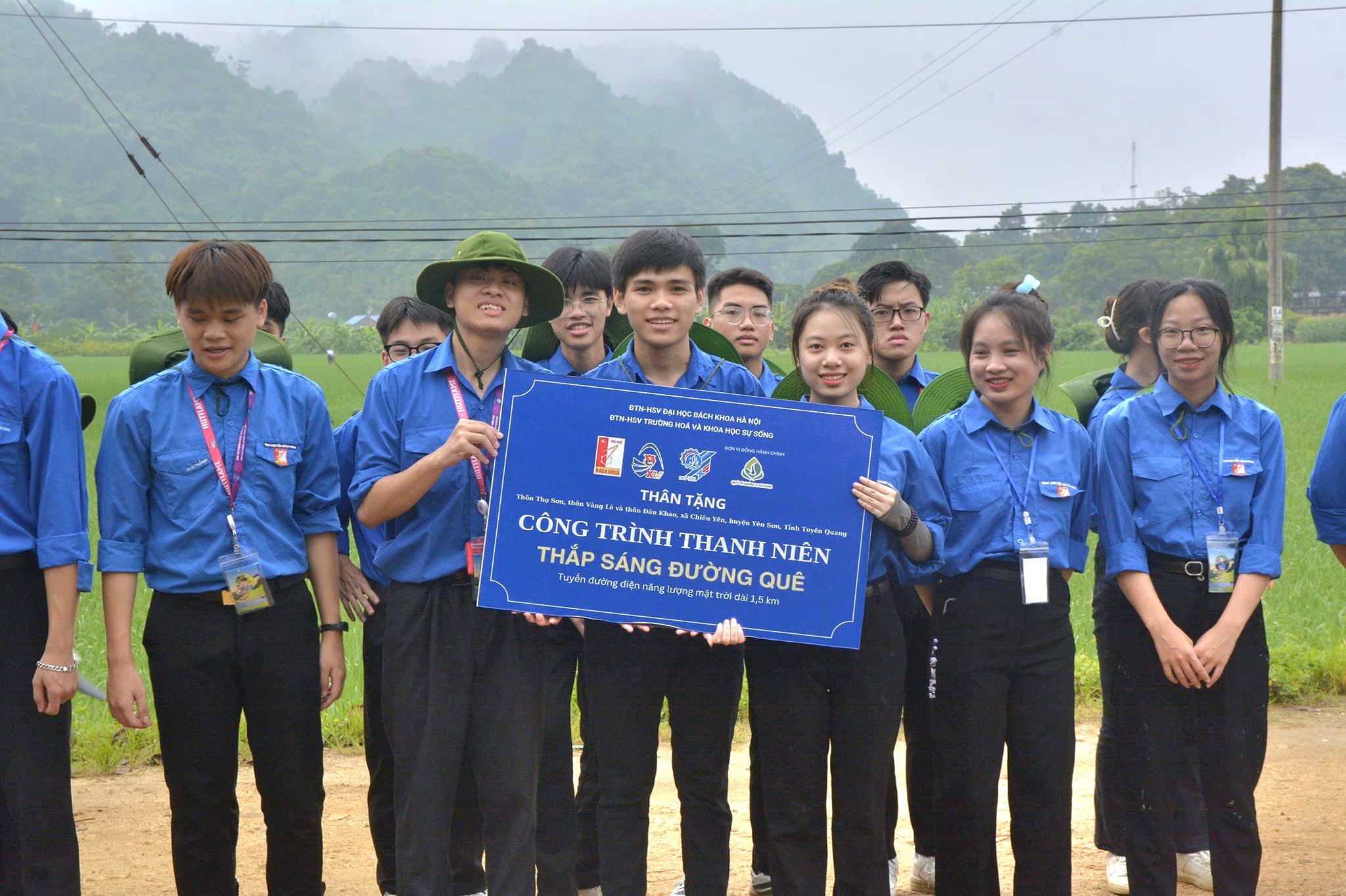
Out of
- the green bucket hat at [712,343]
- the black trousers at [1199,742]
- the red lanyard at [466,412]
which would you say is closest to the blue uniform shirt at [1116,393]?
the black trousers at [1199,742]

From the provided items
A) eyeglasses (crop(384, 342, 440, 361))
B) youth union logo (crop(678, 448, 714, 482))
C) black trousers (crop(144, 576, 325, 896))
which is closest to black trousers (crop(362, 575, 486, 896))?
black trousers (crop(144, 576, 325, 896))

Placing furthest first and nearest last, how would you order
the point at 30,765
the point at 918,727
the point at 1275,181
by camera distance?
the point at 1275,181 < the point at 918,727 < the point at 30,765

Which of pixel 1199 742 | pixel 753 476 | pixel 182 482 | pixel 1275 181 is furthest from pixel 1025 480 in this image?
pixel 1275 181

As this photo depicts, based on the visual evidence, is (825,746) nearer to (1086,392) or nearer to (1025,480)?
(1025,480)

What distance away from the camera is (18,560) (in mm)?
3301

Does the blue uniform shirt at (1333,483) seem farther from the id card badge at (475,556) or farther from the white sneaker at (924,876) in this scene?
the id card badge at (475,556)

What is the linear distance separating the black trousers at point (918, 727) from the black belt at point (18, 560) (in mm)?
2640

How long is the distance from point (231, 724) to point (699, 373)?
1.72 meters

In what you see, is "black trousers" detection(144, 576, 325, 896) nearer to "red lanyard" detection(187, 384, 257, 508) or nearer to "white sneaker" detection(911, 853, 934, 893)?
"red lanyard" detection(187, 384, 257, 508)

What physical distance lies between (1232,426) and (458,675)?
8.25 feet

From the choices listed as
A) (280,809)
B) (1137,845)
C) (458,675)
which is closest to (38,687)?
(280,809)

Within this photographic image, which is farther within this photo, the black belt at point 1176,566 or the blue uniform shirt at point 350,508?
the blue uniform shirt at point 350,508

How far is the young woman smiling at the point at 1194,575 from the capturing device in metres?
3.75

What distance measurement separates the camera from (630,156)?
370 feet
